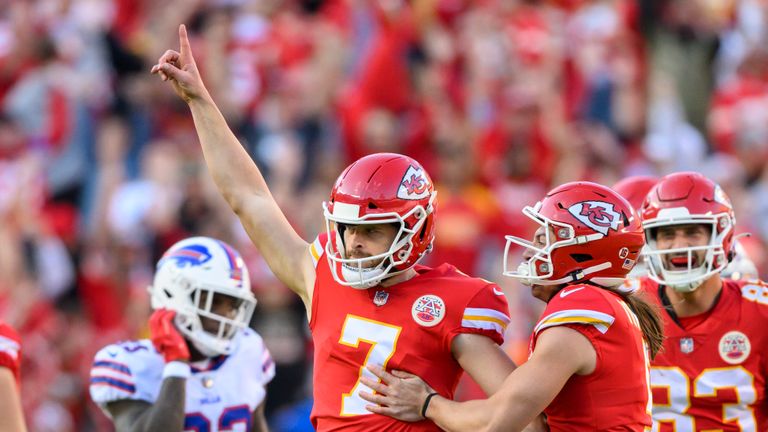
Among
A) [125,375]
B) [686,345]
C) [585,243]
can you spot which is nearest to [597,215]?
[585,243]

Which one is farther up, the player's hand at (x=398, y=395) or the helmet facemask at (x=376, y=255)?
the helmet facemask at (x=376, y=255)

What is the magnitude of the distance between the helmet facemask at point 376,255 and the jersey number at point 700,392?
1.40 metres

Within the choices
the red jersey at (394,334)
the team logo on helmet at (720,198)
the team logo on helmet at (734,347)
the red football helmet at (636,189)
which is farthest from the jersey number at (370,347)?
the red football helmet at (636,189)

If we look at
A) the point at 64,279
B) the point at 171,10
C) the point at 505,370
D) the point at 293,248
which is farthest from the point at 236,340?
the point at 171,10

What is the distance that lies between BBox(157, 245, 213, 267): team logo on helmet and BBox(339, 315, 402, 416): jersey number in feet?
4.39

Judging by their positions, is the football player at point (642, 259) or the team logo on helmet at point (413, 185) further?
the football player at point (642, 259)

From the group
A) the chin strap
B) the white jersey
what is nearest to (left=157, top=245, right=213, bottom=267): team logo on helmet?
the white jersey

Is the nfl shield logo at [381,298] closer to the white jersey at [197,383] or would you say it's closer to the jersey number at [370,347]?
the jersey number at [370,347]

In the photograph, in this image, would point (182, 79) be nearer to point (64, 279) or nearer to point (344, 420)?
point (344, 420)

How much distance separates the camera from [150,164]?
1084 centimetres

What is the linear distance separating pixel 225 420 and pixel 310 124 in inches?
235

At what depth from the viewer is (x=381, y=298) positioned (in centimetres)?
462

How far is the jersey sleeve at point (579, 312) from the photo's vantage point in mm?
4355

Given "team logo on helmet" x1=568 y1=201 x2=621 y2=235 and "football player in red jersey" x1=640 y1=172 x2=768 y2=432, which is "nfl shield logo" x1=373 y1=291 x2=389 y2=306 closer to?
"team logo on helmet" x1=568 y1=201 x2=621 y2=235
